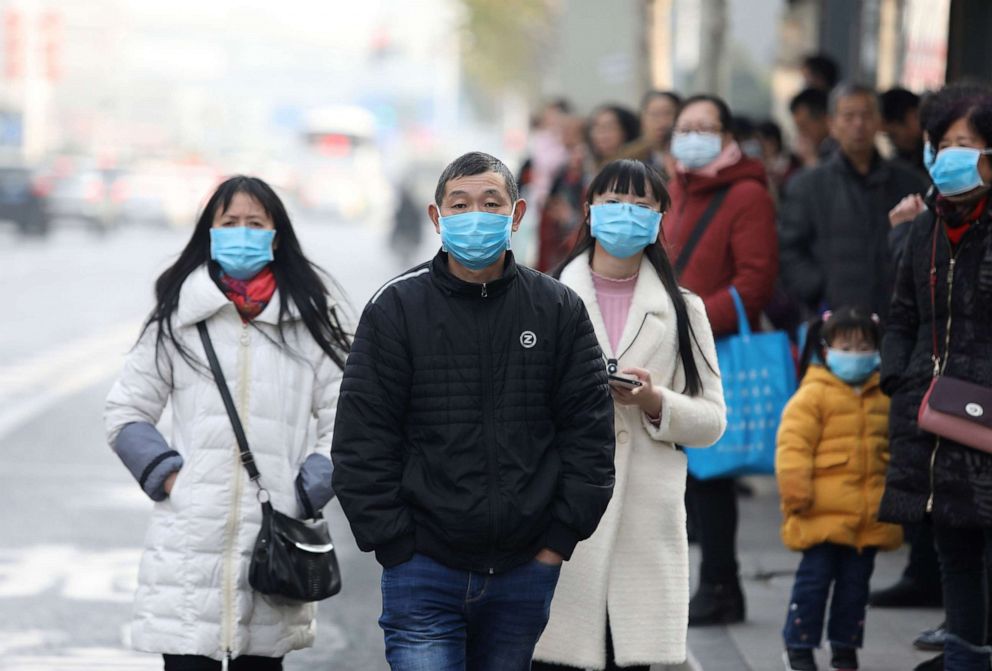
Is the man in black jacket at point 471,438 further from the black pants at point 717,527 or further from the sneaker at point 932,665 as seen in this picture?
the black pants at point 717,527

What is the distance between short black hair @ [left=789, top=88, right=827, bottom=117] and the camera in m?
10.1

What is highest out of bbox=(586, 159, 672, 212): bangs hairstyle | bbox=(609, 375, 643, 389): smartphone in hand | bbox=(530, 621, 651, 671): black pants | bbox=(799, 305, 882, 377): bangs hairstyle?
bbox=(586, 159, 672, 212): bangs hairstyle

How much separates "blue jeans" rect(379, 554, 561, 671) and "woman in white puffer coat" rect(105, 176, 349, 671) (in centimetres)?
84

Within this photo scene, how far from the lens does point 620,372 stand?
4.94 metres

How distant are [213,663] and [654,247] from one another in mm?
1717

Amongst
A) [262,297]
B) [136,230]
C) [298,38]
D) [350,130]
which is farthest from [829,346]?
[298,38]

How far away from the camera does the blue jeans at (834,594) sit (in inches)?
245

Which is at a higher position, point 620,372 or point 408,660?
point 620,372

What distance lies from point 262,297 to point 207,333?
21 centimetres

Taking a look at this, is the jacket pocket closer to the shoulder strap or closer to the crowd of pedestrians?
the crowd of pedestrians

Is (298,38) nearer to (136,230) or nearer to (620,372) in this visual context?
(136,230)

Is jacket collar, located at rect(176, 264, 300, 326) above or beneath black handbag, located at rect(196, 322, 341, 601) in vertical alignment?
above

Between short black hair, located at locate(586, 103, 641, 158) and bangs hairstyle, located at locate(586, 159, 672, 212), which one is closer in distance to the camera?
bangs hairstyle, located at locate(586, 159, 672, 212)

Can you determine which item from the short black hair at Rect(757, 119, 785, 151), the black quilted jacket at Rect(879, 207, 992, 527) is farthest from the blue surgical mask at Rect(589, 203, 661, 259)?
the short black hair at Rect(757, 119, 785, 151)
